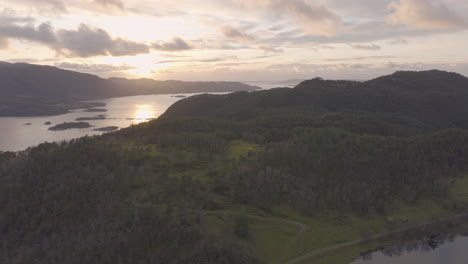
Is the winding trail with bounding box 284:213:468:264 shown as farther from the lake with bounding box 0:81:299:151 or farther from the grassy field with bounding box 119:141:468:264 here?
the lake with bounding box 0:81:299:151

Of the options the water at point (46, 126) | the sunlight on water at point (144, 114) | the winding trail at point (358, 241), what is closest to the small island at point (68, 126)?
the water at point (46, 126)

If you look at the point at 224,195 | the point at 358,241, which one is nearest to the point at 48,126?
the point at 224,195

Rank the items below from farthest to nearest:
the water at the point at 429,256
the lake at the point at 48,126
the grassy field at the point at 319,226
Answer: the lake at the point at 48,126, the water at the point at 429,256, the grassy field at the point at 319,226

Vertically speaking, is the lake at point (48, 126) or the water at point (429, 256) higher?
the lake at point (48, 126)

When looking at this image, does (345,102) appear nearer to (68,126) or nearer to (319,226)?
(68,126)

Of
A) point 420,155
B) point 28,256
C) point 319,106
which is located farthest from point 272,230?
point 319,106

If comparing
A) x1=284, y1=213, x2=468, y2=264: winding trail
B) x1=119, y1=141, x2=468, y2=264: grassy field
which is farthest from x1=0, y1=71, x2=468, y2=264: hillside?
x1=284, y1=213, x2=468, y2=264: winding trail

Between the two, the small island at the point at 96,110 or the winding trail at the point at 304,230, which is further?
the small island at the point at 96,110

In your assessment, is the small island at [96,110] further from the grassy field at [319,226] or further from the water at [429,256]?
the water at [429,256]
